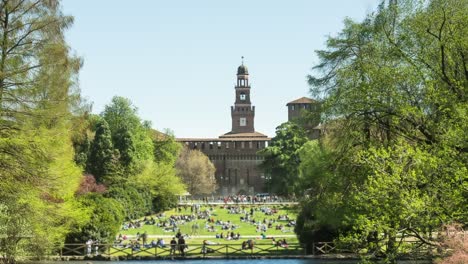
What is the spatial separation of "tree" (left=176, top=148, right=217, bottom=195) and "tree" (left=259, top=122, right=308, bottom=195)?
1340 cm

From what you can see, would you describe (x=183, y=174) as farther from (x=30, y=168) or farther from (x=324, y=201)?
(x=30, y=168)

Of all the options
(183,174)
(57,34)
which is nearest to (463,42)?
(57,34)

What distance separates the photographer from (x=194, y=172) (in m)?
92.4

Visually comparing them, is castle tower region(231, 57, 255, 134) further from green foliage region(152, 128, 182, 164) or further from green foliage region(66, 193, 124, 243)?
green foliage region(66, 193, 124, 243)

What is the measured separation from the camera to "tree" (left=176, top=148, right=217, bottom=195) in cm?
9194

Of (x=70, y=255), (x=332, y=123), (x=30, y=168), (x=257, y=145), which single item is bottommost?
(x=70, y=255)

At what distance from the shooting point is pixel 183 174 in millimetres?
91688

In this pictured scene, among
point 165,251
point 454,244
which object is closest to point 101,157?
point 165,251

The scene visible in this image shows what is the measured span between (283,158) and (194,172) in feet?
57.9

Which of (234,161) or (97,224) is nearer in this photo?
(97,224)

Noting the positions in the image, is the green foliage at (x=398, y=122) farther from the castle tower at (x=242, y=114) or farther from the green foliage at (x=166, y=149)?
the castle tower at (x=242, y=114)

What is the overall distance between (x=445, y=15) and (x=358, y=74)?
636 centimetres

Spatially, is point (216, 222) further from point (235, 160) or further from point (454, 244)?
point (235, 160)

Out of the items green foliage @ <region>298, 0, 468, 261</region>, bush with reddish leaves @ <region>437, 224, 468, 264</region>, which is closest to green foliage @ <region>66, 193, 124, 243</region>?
green foliage @ <region>298, 0, 468, 261</region>
